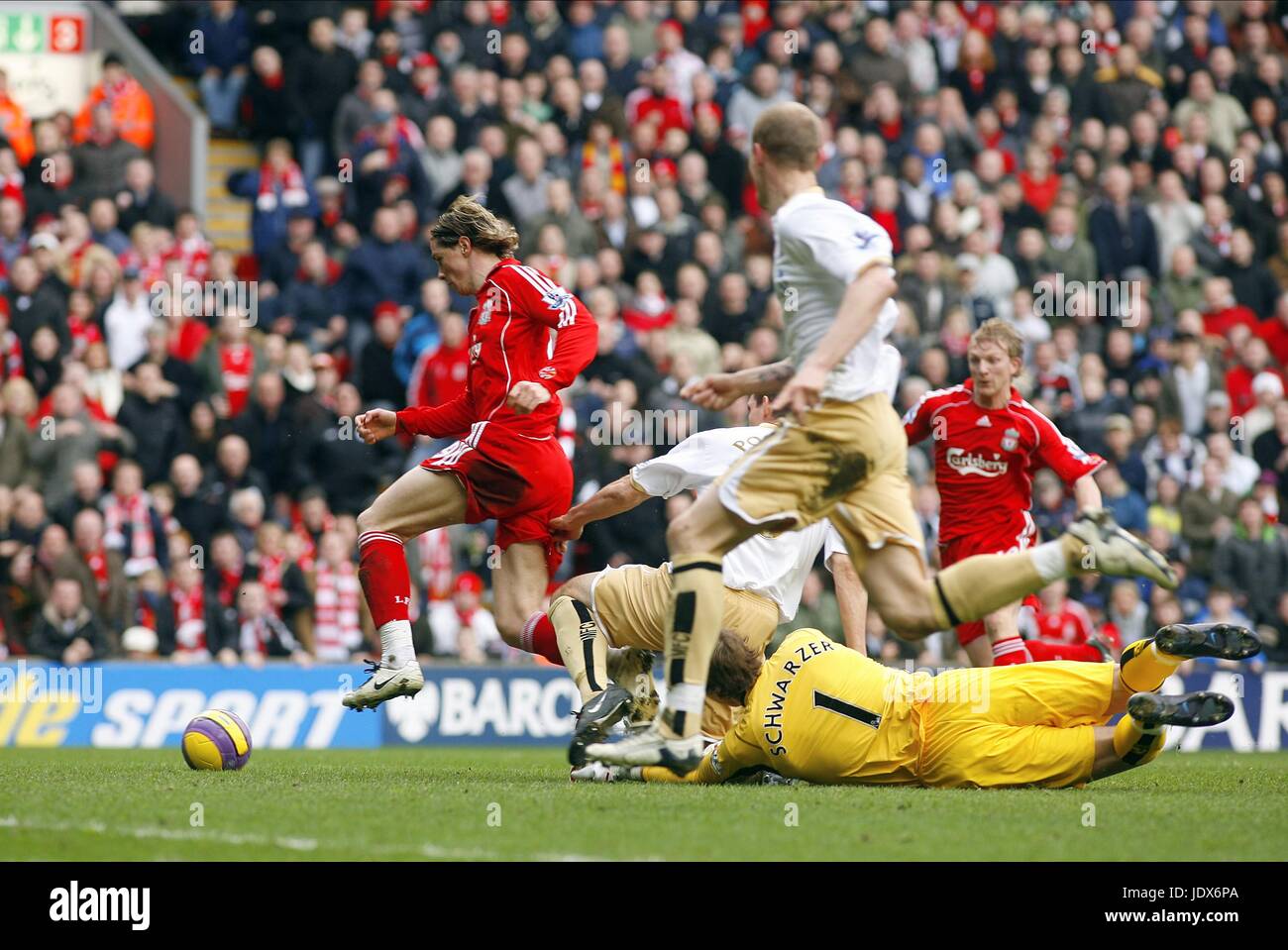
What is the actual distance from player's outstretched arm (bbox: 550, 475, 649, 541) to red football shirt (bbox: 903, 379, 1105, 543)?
1813mm

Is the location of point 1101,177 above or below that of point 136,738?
above

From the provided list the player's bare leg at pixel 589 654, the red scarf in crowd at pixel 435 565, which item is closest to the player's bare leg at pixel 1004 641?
the player's bare leg at pixel 589 654

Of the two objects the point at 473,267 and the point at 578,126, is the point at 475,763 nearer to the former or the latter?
the point at 473,267

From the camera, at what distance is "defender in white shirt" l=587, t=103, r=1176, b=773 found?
23.2 ft

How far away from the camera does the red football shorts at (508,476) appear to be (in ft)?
30.1

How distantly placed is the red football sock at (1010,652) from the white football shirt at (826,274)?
3345mm

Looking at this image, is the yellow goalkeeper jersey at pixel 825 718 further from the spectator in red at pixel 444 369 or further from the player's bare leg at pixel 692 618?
the spectator in red at pixel 444 369

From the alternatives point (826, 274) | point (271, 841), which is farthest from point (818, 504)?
point (271, 841)

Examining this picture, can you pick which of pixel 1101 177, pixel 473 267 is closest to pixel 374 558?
pixel 473 267

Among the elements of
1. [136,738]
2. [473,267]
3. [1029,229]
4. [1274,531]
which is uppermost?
[1029,229]

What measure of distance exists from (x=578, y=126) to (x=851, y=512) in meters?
11.9

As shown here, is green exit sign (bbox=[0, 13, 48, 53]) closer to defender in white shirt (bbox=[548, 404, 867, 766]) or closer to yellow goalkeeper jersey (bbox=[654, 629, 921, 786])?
defender in white shirt (bbox=[548, 404, 867, 766])

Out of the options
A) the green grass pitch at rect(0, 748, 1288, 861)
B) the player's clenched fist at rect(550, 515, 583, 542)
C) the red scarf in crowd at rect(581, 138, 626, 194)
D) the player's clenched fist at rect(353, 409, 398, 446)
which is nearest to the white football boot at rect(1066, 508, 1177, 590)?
the green grass pitch at rect(0, 748, 1288, 861)
